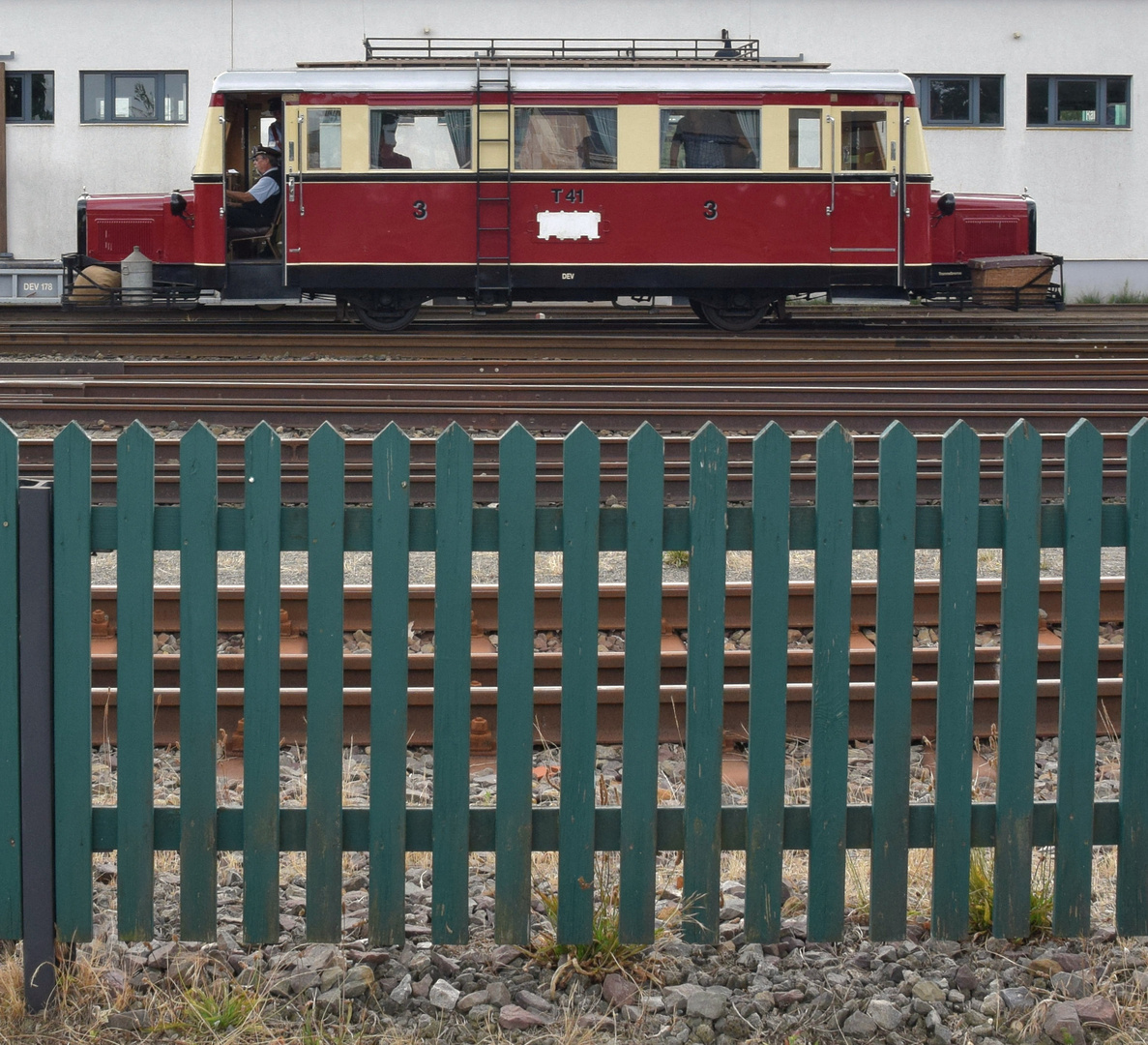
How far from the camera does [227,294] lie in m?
15.5

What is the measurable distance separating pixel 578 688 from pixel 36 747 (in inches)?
47.0

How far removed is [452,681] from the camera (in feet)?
10.4

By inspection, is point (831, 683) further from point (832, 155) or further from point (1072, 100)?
point (1072, 100)

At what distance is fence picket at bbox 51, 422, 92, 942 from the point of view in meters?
3.05

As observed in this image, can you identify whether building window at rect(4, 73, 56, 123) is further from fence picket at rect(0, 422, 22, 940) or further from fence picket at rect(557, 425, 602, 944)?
fence picket at rect(557, 425, 602, 944)

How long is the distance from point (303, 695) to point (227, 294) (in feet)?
36.9

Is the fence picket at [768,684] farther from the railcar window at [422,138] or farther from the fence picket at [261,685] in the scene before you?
the railcar window at [422,138]

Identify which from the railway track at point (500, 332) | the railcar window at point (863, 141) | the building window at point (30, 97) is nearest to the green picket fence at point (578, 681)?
the railway track at point (500, 332)

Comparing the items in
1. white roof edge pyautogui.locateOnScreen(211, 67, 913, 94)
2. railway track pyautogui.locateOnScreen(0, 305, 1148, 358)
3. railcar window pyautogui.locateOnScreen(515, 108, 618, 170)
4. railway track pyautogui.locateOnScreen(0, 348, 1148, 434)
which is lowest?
railway track pyautogui.locateOnScreen(0, 348, 1148, 434)

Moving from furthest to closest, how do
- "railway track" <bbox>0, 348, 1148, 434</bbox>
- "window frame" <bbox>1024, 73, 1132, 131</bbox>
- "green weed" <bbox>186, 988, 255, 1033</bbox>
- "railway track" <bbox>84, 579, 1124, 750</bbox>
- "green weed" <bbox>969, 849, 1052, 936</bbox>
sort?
1. "window frame" <bbox>1024, 73, 1132, 131</bbox>
2. "railway track" <bbox>0, 348, 1148, 434</bbox>
3. "railway track" <bbox>84, 579, 1124, 750</bbox>
4. "green weed" <bbox>969, 849, 1052, 936</bbox>
5. "green weed" <bbox>186, 988, 255, 1033</bbox>

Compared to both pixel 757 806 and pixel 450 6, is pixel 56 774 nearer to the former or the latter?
pixel 757 806

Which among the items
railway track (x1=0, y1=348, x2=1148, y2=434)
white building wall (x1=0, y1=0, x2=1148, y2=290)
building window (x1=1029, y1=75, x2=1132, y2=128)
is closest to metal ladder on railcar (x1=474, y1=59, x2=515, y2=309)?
railway track (x1=0, y1=348, x2=1148, y2=434)

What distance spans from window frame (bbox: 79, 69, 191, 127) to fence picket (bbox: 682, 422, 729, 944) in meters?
24.2

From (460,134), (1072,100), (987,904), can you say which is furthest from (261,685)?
(1072,100)
